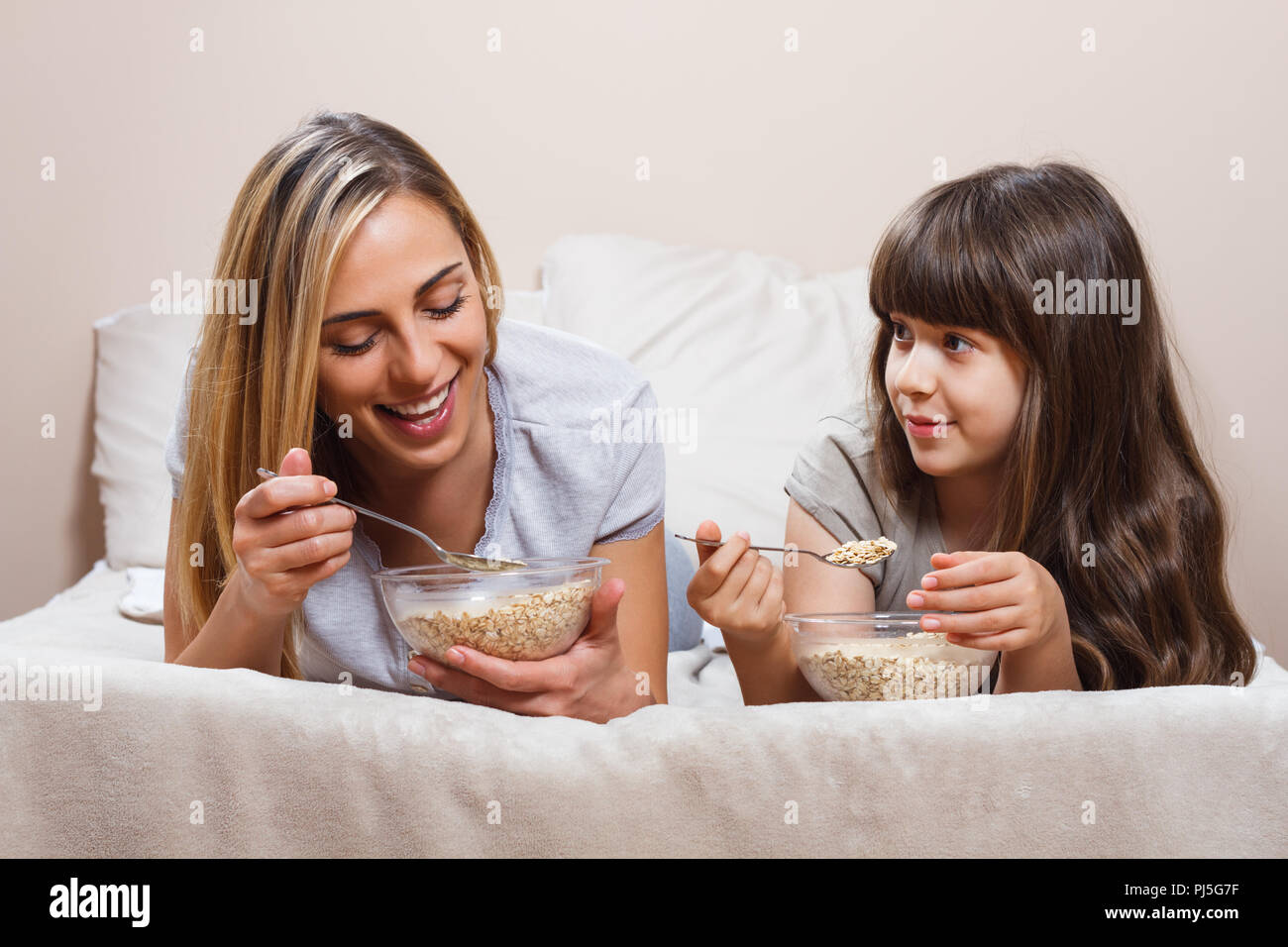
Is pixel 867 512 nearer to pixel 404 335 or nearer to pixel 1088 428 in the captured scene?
pixel 1088 428

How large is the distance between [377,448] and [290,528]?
10.6 inches

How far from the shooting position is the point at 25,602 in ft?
7.08

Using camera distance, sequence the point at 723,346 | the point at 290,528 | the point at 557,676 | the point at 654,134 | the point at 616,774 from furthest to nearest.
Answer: the point at 654,134, the point at 723,346, the point at 557,676, the point at 290,528, the point at 616,774

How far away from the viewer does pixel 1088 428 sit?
1252 millimetres

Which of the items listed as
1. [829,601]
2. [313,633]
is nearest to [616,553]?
[829,601]

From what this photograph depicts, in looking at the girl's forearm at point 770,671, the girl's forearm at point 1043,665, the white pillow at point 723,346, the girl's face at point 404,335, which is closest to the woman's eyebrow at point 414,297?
the girl's face at point 404,335

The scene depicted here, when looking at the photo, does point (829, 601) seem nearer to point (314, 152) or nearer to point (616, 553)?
point (616, 553)

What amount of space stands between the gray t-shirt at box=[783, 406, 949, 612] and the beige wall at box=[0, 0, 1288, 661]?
3.03 feet

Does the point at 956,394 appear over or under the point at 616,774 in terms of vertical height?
over

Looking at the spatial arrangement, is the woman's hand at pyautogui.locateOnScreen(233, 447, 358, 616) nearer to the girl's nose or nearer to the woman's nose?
the woman's nose

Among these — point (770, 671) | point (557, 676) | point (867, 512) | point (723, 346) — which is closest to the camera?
point (557, 676)

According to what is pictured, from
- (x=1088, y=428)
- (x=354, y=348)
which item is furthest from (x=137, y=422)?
(x=1088, y=428)

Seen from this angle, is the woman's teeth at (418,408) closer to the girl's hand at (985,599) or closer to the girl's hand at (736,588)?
the girl's hand at (736,588)
